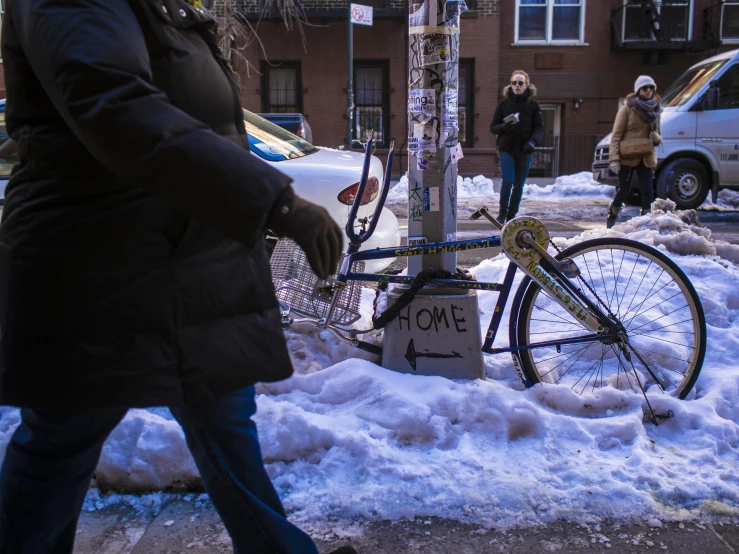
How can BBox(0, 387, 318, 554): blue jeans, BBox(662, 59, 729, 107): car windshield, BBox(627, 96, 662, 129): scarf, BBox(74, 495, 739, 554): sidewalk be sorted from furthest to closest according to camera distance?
BBox(662, 59, 729, 107): car windshield, BBox(627, 96, 662, 129): scarf, BBox(74, 495, 739, 554): sidewalk, BBox(0, 387, 318, 554): blue jeans

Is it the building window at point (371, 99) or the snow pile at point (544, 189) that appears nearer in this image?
the snow pile at point (544, 189)

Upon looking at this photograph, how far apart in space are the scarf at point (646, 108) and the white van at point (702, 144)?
3278 mm

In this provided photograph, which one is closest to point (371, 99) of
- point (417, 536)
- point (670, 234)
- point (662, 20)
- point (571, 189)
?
point (571, 189)

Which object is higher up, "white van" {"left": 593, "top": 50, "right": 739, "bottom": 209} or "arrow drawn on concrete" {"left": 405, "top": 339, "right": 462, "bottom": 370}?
"white van" {"left": 593, "top": 50, "right": 739, "bottom": 209}

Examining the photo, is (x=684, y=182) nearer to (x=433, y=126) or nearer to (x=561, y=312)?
(x=561, y=312)

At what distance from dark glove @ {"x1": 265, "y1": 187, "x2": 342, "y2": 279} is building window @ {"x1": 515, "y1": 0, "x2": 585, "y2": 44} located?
19316 millimetres

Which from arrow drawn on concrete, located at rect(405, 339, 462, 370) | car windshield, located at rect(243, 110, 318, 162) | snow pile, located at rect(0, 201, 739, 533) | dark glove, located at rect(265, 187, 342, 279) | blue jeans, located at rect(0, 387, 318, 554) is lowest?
snow pile, located at rect(0, 201, 739, 533)

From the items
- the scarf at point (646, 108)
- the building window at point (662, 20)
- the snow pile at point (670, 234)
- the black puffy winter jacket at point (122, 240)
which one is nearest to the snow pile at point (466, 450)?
the black puffy winter jacket at point (122, 240)

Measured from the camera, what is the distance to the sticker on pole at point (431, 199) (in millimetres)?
3793

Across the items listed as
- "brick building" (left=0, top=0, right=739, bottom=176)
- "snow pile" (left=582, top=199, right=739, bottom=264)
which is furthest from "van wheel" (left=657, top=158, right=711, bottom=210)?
"snow pile" (left=582, top=199, right=739, bottom=264)

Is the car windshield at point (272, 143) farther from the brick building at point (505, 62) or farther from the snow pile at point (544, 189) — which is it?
the brick building at point (505, 62)

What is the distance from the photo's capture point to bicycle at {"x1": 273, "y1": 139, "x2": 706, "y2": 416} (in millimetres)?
3424

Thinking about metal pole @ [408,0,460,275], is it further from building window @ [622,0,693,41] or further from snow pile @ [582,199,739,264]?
A: building window @ [622,0,693,41]

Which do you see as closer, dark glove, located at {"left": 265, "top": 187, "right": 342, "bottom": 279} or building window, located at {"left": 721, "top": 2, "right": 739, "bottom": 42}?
dark glove, located at {"left": 265, "top": 187, "right": 342, "bottom": 279}
